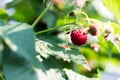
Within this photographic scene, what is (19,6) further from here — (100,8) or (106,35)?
(106,35)

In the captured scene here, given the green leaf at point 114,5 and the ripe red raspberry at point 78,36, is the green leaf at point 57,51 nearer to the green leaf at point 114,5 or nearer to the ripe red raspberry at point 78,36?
the ripe red raspberry at point 78,36

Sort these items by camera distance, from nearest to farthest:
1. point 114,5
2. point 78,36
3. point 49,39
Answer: point 78,36, point 49,39, point 114,5

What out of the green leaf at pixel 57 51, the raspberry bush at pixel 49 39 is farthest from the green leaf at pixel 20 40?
the green leaf at pixel 57 51

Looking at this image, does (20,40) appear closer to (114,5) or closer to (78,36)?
(78,36)

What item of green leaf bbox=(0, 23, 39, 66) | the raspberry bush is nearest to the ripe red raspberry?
the raspberry bush

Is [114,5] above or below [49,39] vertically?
above

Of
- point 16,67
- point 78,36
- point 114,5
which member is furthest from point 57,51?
point 114,5

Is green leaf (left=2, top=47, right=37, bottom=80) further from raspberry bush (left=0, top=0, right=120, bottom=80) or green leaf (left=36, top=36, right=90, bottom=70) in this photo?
green leaf (left=36, top=36, right=90, bottom=70)
